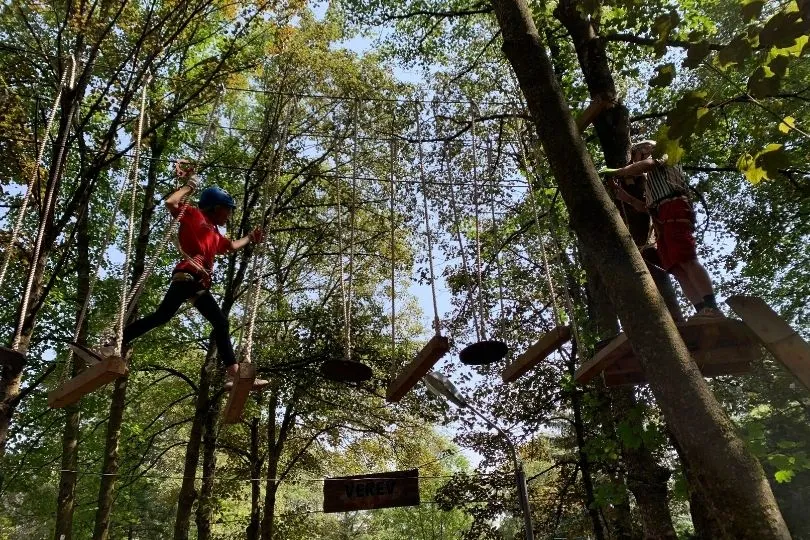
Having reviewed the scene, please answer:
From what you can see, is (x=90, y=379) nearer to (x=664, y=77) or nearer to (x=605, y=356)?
(x=605, y=356)

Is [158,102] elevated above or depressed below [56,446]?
above

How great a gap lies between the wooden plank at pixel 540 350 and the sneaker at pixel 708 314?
0.72 meters

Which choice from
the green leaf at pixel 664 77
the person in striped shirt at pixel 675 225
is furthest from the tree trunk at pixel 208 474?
the green leaf at pixel 664 77

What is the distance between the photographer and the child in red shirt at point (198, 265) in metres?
3.61

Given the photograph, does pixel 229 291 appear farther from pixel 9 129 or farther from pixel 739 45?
pixel 739 45

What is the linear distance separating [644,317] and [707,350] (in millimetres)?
1461

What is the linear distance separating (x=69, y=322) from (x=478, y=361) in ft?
27.7

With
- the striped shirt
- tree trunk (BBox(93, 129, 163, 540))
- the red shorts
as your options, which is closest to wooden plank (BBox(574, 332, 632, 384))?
the red shorts

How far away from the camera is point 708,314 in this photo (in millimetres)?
3232

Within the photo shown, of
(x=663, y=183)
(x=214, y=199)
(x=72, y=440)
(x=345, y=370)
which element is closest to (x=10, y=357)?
(x=214, y=199)

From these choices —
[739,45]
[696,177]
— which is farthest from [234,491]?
[739,45]

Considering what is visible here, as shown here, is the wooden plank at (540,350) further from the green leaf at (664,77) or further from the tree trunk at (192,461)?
the tree trunk at (192,461)

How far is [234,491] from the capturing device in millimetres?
11492

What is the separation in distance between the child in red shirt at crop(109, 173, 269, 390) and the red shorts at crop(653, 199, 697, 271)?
2692 mm
